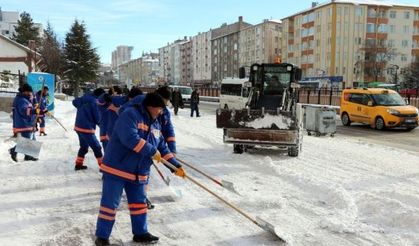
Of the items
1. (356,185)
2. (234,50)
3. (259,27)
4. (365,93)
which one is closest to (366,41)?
(259,27)

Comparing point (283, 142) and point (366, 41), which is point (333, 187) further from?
point (366, 41)

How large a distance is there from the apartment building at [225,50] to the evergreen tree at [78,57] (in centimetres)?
5844

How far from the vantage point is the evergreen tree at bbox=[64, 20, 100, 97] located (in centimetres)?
5269

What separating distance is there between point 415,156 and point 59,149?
9.11 m

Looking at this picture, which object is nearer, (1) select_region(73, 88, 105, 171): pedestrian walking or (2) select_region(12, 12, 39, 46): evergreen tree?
(1) select_region(73, 88, 105, 171): pedestrian walking

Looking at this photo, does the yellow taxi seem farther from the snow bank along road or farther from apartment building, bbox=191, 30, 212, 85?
apartment building, bbox=191, 30, 212, 85

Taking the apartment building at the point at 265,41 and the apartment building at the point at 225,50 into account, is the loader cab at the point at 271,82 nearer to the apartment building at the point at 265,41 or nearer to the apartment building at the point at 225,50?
the apartment building at the point at 265,41

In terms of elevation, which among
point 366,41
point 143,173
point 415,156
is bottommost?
point 415,156

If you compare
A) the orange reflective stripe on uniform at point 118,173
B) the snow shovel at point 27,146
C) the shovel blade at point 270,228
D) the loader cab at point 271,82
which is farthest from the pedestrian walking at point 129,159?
the loader cab at point 271,82

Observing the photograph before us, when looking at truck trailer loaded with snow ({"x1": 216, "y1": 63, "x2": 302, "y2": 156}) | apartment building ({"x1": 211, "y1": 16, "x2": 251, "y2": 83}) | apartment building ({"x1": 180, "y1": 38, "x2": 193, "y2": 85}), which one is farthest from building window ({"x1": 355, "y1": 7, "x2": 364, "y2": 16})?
apartment building ({"x1": 180, "y1": 38, "x2": 193, "y2": 85})

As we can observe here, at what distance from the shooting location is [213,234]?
17.4ft

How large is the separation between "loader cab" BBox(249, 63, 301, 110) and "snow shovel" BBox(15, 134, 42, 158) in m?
6.71

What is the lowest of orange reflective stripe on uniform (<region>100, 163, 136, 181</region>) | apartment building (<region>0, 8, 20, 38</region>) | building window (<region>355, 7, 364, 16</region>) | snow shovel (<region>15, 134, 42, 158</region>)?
snow shovel (<region>15, 134, 42, 158</region>)

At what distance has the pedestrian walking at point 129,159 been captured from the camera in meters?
4.50
